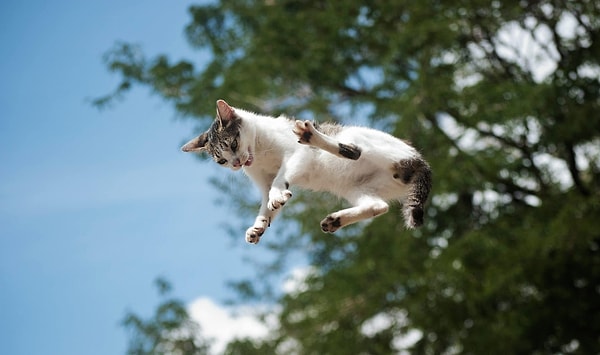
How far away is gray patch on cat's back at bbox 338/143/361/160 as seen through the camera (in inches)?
156

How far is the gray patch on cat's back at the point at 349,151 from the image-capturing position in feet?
13.0

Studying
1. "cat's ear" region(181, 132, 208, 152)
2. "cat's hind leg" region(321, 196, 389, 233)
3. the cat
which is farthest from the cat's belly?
"cat's ear" region(181, 132, 208, 152)

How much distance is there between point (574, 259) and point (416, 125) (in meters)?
3.72

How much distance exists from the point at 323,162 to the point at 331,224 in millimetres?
512

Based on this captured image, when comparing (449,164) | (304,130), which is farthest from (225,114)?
(449,164)

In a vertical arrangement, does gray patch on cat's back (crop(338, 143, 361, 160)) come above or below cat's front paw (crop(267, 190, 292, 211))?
above

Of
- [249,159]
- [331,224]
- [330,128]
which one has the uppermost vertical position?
[330,128]

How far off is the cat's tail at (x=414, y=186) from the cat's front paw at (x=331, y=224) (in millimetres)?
603

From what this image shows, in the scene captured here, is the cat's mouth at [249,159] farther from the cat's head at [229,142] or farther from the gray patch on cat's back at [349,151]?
the gray patch on cat's back at [349,151]

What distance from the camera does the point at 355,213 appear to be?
3977 millimetres

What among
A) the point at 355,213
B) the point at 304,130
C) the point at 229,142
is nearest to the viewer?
the point at 304,130

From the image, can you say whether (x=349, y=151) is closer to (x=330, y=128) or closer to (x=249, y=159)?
(x=330, y=128)

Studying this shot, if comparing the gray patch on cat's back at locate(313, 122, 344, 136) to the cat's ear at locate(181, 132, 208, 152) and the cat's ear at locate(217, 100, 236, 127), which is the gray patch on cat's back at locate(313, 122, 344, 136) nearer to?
the cat's ear at locate(217, 100, 236, 127)

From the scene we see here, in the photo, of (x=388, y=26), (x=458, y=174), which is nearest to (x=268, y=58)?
(x=388, y=26)
